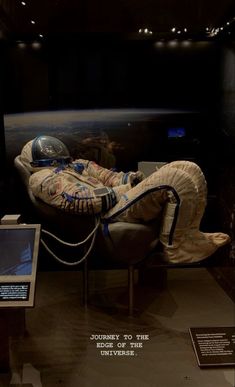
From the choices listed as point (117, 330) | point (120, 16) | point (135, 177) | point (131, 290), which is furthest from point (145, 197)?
point (120, 16)

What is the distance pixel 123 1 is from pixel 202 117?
689mm

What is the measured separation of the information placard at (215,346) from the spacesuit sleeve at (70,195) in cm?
78

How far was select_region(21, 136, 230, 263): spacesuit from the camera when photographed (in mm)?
2338

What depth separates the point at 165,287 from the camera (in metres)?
2.89

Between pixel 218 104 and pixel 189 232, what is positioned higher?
pixel 218 104

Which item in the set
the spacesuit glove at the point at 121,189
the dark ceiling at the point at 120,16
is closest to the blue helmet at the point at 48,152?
the spacesuit glove at the point at 121,189

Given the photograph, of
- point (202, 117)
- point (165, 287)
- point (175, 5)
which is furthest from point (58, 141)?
point (165, 287)

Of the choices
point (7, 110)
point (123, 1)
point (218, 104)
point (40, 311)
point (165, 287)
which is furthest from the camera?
point (165, 287)

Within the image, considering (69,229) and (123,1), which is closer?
(123,1)

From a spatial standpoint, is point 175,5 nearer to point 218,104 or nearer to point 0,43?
point 218,104

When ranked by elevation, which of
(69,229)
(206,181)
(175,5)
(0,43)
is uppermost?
(175,5)

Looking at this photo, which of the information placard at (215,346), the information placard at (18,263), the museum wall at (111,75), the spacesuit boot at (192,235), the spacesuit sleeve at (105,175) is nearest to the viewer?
the information placard at (18,263)

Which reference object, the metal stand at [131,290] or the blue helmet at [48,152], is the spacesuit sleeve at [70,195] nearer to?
the blue helmet at [48,152]

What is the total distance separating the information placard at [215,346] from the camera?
2.04 meters
